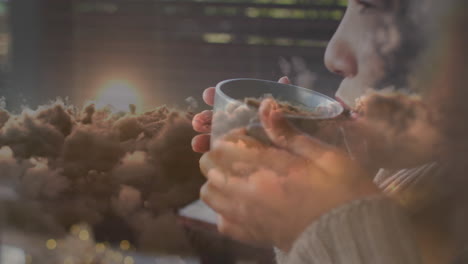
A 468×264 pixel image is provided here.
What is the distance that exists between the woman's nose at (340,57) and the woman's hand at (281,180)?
13 centimetres

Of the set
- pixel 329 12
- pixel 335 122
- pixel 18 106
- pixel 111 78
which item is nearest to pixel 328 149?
pixel 335 122

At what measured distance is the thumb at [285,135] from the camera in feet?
1.65

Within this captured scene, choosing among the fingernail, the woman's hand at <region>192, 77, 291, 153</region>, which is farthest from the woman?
the woman's hand at <region>192, 77, 291, 153</region>

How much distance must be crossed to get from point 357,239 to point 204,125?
293 millimetres

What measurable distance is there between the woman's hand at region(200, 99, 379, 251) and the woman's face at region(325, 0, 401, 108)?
0.12 meters

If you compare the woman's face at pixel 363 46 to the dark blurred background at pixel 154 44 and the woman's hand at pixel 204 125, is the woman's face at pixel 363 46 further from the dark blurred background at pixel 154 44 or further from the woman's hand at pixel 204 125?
the woman's hand at pixel 204 125

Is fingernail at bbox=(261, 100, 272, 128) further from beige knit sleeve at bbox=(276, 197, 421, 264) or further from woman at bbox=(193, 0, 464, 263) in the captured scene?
beige knit sleeve at bbox=(276, 197, 421, 264)

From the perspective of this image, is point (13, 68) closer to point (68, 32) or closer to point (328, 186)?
point (68, 32)

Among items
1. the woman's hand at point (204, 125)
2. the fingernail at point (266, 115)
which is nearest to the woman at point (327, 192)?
the fingernail at point (266, 115)

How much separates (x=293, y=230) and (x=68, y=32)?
1.39ft

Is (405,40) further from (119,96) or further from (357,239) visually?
(119,96)

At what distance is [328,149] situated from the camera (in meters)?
0.52

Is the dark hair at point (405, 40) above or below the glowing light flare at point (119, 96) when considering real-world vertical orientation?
above

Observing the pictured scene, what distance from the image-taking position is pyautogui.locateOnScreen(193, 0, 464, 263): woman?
0.50m
